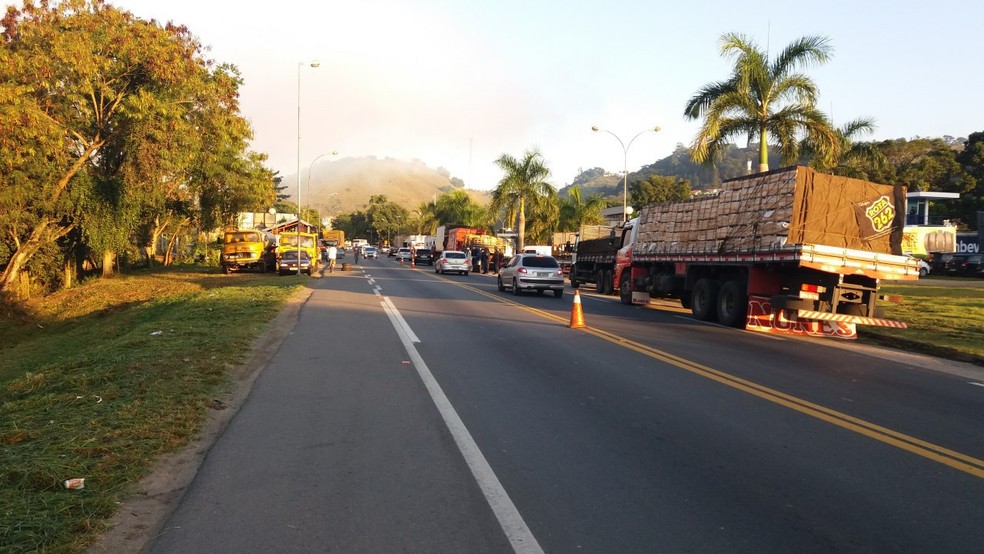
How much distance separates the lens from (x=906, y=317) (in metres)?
17.9

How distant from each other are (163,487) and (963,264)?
47.3 metres

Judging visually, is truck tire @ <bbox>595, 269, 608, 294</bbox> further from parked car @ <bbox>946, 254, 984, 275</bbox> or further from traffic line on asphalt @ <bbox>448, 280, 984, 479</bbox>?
parked car @ <bbox>946, 254, 984, 275</bbox>

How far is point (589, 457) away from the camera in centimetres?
582

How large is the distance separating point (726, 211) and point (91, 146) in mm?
24806

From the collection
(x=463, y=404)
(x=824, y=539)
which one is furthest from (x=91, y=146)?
(x=824, y=539)

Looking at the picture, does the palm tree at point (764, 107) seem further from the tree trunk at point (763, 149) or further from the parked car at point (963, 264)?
the parked car at point (963, 264)

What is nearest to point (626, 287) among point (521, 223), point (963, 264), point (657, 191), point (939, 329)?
point (939, 329)

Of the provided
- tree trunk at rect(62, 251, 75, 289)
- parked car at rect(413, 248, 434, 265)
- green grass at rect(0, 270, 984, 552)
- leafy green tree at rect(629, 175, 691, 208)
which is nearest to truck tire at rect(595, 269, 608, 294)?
green grass at rect(0, 270, 984, 552)

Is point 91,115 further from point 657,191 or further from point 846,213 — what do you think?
point 657,191

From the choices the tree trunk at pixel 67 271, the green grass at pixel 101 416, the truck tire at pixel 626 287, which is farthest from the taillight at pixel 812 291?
the tree trunk at pixel 67 271

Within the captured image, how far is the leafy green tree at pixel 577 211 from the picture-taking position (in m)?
59.3

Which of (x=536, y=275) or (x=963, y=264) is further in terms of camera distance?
(x=963, y=264)

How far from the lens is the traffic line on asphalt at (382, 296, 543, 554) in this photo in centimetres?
420

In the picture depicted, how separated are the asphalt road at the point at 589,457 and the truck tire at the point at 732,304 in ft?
16.2
